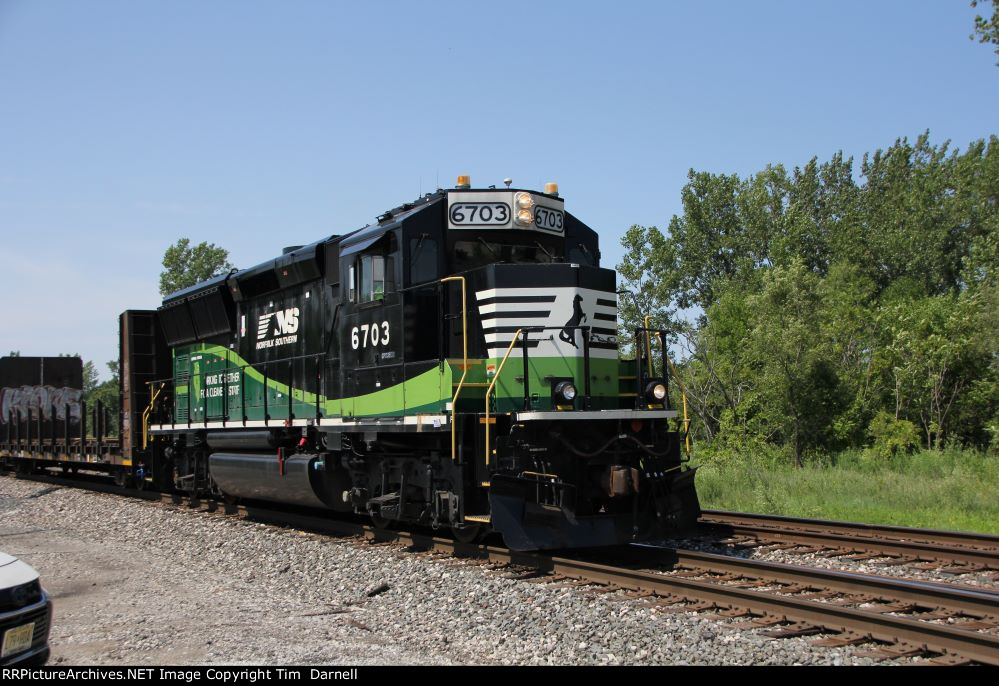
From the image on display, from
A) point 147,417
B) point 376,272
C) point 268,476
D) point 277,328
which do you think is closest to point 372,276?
point 376,272

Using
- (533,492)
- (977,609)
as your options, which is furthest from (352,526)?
(977,609)

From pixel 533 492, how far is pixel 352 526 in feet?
12.6

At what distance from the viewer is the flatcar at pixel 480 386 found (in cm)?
831

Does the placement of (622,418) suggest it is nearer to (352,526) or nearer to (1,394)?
(352,526)

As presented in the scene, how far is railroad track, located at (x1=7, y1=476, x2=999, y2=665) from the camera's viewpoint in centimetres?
543

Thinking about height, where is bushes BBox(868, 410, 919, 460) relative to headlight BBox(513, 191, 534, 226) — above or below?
below

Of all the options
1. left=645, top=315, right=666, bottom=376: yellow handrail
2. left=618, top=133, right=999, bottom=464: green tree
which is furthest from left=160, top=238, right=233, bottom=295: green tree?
left=645, top=315, right=666, bottom=376: yellow handrail

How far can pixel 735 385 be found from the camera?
23984 mm

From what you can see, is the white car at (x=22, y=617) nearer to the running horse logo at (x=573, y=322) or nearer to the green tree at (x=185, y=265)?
the running horse logo at (x=573, y=322)

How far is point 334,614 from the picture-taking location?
7.00 m

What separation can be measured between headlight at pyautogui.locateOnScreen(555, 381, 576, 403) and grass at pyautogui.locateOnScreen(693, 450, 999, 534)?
5614mm

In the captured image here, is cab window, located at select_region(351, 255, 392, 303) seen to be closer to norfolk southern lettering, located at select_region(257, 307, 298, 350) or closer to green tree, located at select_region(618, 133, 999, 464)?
norfolk southern lettering, located at select_region(257, 307, 298, 350)

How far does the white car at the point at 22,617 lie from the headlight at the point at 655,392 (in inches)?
235

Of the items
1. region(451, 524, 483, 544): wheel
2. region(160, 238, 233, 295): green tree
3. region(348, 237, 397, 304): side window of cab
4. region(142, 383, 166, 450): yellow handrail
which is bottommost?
region(451, 524, 483, 544): wheel
